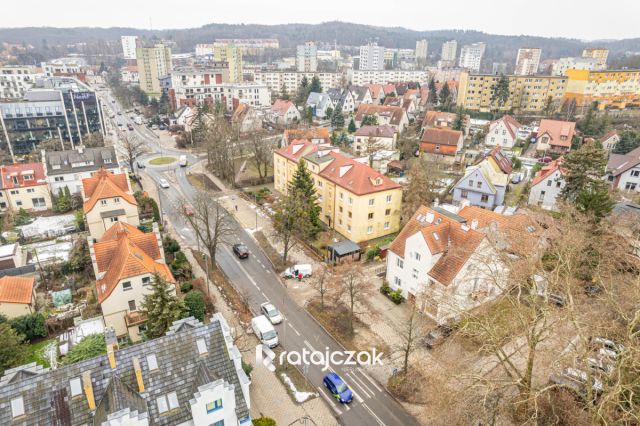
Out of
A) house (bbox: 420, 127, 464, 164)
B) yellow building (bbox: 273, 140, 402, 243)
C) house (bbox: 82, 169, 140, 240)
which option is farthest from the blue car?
house (bbox: 420, 127, 464, 164)

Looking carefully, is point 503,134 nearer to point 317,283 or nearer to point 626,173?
point 626,173

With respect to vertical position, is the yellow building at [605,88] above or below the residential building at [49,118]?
above

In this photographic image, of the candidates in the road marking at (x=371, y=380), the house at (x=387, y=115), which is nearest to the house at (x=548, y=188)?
the road marking at (x=371, y=380)

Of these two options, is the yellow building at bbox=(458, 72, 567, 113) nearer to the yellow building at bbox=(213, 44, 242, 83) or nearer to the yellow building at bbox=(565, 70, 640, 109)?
the yellow building at bbox=(565, 70, 640, 109)

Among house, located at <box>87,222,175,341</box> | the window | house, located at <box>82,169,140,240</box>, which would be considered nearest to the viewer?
the window

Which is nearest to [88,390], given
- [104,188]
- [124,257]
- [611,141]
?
[124,257]

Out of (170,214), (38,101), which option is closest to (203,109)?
(38,101)

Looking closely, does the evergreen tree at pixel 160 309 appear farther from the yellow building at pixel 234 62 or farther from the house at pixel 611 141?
the yellow building at pixel 234 62
